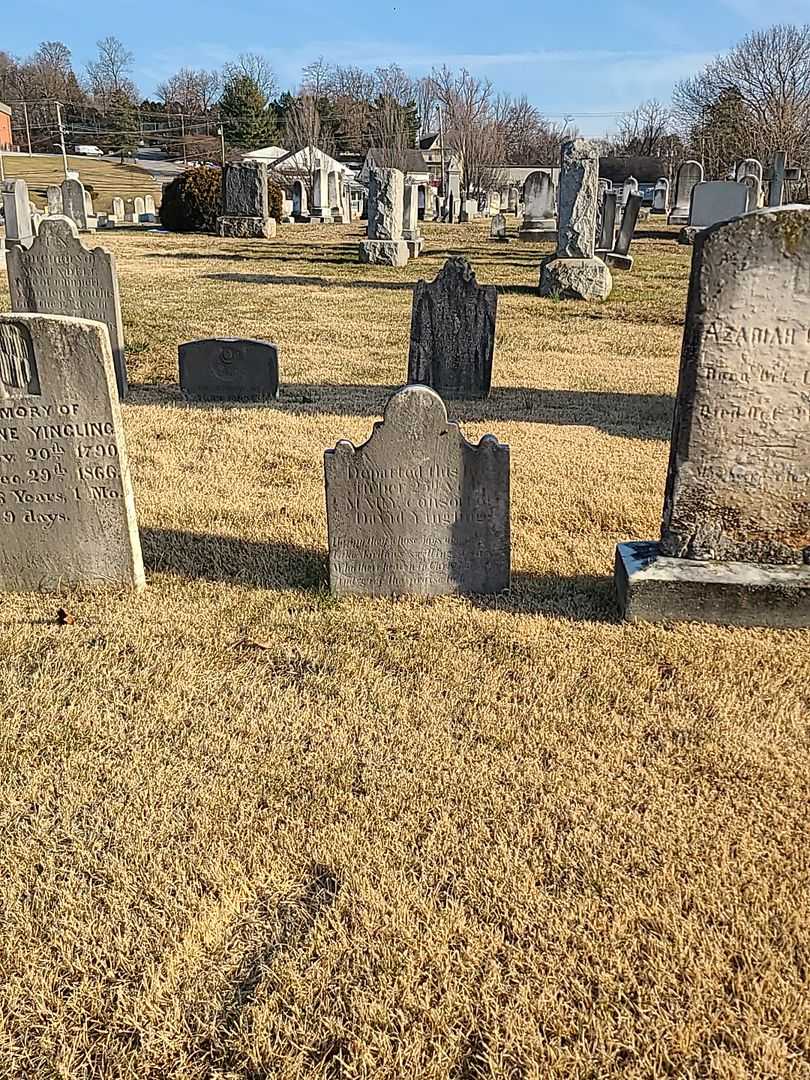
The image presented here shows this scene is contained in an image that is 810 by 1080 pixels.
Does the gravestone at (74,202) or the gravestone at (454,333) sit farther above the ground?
the gravestone at (74,202)

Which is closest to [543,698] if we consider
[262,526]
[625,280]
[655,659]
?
[655,659]

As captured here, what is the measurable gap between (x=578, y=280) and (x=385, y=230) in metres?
6.87

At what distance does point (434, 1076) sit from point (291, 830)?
0.95 m

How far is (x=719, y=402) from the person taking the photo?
387 cm

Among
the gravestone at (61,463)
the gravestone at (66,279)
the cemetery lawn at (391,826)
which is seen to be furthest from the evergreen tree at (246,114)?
the gravestone at (61,463)

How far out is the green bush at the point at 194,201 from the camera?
2691cm

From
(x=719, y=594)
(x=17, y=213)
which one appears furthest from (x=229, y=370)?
(x=17, y=213)

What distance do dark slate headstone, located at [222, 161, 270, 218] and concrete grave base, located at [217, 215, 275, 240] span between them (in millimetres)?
230

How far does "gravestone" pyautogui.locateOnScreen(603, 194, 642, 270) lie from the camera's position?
19.5m

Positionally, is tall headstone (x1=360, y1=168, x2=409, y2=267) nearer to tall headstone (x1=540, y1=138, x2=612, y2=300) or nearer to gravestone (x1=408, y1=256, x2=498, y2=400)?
tall headstone (x1=540, y1=138, x2=612, y2=300)

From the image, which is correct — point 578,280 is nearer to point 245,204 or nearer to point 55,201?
point 245,204

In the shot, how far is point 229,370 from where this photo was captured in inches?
320

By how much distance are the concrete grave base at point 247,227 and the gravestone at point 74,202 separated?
4.62 meters

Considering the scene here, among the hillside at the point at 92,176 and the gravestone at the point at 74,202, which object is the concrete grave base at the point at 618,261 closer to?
the gravestone at the point at 74,202
